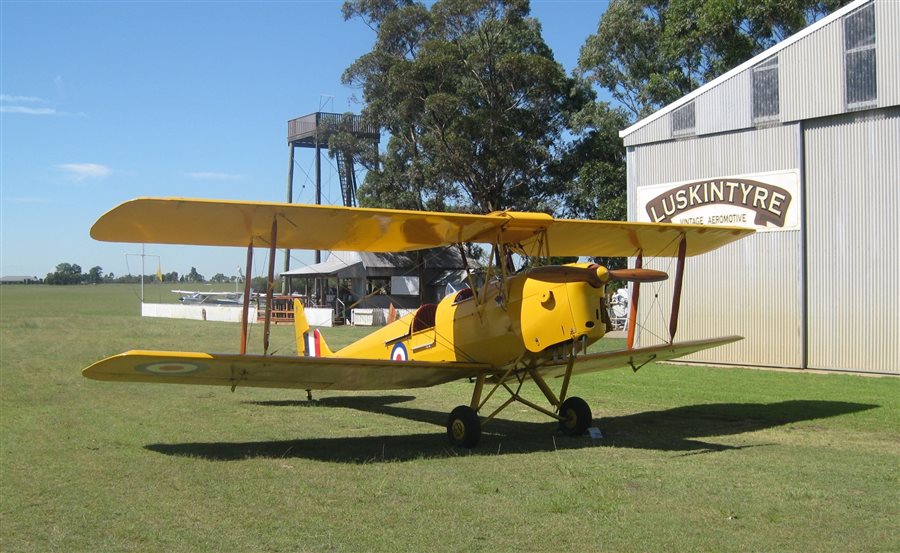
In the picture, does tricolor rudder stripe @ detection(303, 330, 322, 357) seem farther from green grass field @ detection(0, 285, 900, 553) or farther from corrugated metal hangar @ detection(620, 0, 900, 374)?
corrugated metal hangar @ detection(620, 0, 900, 374)

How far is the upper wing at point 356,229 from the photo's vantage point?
8109mm

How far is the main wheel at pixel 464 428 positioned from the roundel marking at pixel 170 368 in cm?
273

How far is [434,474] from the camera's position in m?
7.50

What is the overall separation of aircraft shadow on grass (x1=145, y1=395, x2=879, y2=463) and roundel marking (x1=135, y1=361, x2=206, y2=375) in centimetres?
91

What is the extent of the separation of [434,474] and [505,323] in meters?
2.12

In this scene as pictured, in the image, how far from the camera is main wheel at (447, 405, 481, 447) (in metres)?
8.91

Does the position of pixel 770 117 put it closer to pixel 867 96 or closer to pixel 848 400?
pixel 867 96

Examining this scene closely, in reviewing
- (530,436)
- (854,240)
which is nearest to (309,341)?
(530,436)

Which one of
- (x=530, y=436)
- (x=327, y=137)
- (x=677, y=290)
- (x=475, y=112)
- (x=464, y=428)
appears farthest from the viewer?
(x=327, y=137)

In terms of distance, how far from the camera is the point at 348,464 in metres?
8.04

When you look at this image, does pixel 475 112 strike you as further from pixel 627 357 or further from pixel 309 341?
pixel 627 357

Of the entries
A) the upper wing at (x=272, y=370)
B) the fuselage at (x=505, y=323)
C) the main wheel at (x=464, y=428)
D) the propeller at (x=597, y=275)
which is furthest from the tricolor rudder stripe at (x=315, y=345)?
the propeller at (x=597, y=275)

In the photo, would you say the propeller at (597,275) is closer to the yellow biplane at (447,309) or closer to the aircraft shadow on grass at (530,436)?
the yellow biplane at (447,309)

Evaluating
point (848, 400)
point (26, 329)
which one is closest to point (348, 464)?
point (848, 400)
